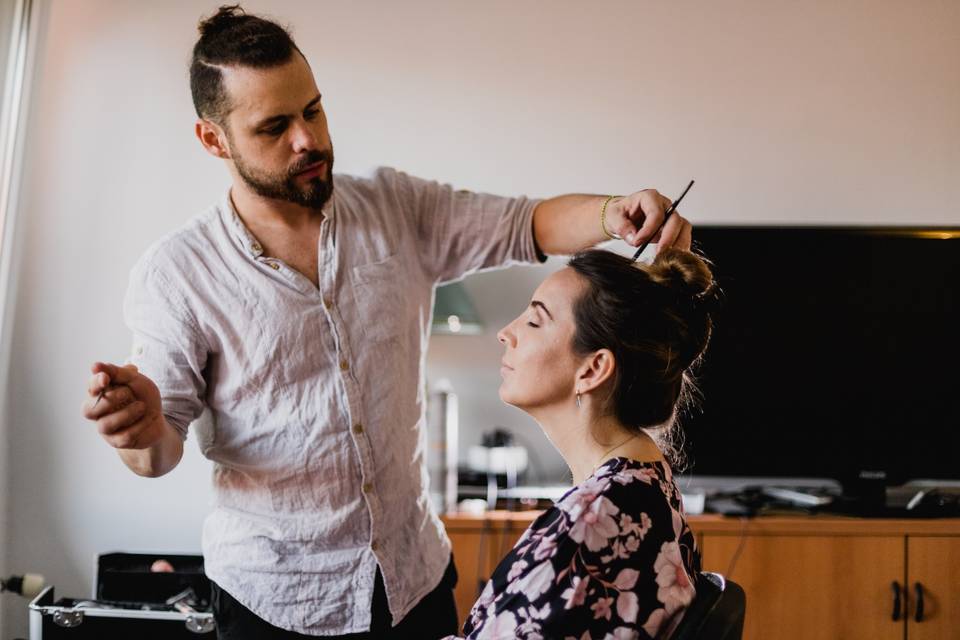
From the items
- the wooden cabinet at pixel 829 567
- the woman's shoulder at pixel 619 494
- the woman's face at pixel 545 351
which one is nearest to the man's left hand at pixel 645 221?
the woman's face at pixel 545 351

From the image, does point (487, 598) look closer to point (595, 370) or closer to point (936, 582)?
point (595, 370)

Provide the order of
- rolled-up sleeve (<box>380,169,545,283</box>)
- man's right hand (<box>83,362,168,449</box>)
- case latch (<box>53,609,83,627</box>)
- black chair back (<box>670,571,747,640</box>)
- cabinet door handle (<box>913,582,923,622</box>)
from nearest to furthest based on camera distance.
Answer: black chair back (<box>670,571,747,640</box>) → man's right hand (<box>83,362,168,449</box>) → rolled-up sleeve (<box>380,169,545,283</box>) → case latch (<box>53,609,83,627</box>) → cabinet door handle (<box>913,582,923,622</box>)

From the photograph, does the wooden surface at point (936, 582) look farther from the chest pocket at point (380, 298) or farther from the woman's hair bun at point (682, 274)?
the chest pocket at point (380, 298)

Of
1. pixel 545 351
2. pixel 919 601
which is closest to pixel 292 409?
pixel 545 351

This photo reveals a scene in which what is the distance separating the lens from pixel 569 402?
142cm

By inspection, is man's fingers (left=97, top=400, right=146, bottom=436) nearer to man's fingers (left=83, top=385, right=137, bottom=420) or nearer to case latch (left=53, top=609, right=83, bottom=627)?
man's fingers (left=83, top=385, right=137, bottom=420)

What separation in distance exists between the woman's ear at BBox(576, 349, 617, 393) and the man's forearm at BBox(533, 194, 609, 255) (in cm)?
26

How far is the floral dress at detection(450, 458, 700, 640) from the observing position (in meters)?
1.12

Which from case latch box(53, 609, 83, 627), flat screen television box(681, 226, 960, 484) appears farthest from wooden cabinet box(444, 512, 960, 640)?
case latch box(53, 609, 83, 627)

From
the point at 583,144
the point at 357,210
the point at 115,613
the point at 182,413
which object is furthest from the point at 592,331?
the point at 583,144

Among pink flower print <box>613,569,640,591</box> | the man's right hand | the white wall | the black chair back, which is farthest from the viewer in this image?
the white wall

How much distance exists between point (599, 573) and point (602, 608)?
41 mm

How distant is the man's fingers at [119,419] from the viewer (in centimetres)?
126

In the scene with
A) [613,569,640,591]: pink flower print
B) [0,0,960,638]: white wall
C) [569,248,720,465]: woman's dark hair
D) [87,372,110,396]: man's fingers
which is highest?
[0,0,960,638]: white wall
